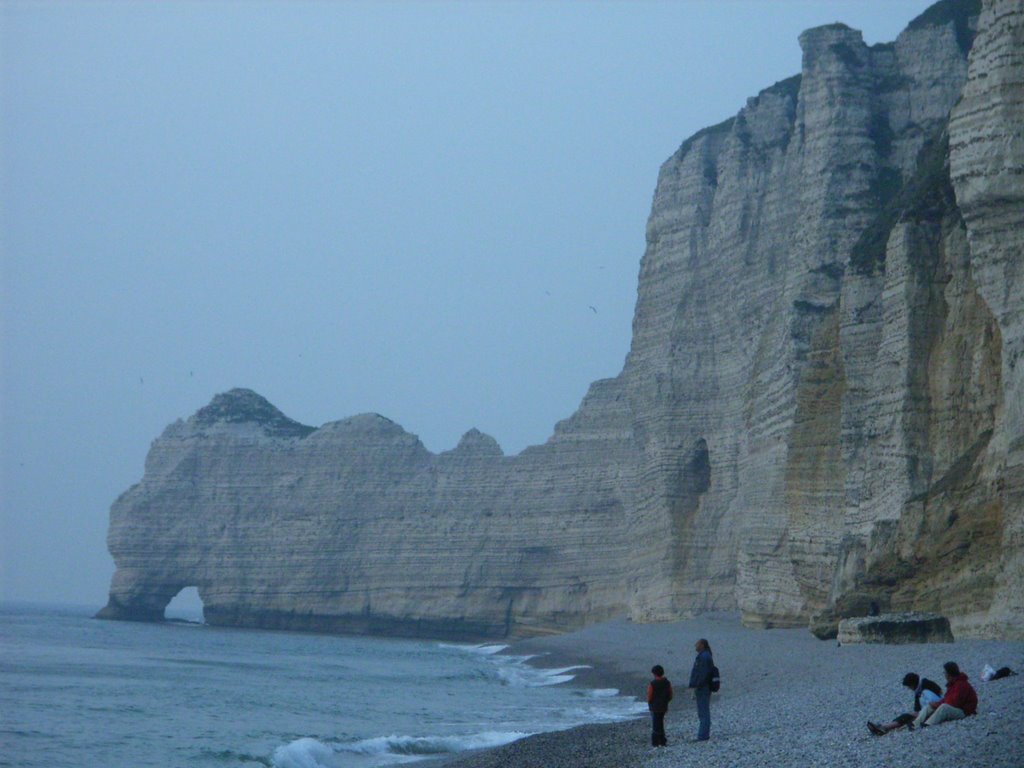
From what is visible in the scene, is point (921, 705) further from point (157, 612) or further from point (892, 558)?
point (157, 612)

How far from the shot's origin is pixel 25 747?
667 inches

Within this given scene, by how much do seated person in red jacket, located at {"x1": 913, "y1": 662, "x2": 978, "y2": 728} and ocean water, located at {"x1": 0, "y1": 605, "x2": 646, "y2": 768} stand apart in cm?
703

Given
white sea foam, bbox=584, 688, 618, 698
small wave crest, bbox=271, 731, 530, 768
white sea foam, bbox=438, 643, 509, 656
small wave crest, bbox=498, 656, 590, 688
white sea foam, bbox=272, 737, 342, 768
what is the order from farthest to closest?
white sea foam, bbox=438, 643, 509, 656
small wave crest, bbox=498, 656, 590, 688
white sea foam, bbox=584, 688, 618, 698
small wave crest, bbox=271, 731, 530, 768
white sea foam, bbox=272, 737, 342, 768

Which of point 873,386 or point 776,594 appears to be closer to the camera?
point 873,386

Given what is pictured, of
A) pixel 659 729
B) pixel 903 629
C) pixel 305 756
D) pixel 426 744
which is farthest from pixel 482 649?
pixel 659 729

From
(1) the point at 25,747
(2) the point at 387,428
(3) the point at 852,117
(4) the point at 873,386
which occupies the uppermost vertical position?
(3) the point at 852,117

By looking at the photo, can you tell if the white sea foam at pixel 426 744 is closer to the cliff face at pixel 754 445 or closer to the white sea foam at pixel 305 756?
the white sea foam at pixel 305 756

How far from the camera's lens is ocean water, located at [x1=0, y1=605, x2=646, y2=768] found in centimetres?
1655

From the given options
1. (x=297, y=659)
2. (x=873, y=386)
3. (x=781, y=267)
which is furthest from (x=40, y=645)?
(x=873, y=386)

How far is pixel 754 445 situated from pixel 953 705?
2521 cm

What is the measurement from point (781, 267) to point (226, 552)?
3392cm

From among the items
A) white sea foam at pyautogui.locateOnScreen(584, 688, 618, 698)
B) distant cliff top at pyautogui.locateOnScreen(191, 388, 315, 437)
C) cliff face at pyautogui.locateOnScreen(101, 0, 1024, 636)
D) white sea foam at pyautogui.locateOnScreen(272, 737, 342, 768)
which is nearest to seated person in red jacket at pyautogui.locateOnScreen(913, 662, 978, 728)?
cliff face at pyautogui.locateOnScreen(101, 0, 1024, 636)

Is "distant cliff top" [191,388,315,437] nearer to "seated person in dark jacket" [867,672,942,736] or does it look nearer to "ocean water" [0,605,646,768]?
"ocean water" [0,605,646,768]

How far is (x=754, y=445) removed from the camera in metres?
35.3
